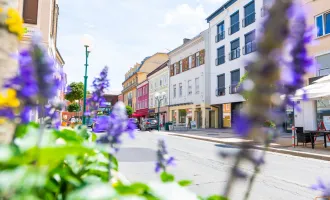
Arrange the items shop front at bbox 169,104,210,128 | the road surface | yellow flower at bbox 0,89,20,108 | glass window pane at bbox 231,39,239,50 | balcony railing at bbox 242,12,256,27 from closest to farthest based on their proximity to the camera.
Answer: yellow flower at bbox 0,89,20,108 < the road surface < balcony railing at bbox 242,12,256,27 < glass window pane at bbox 231,39,239,50 < shop front at bbox 169,104,210,128

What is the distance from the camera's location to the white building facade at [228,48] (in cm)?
2539

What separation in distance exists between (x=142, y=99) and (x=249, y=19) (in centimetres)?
3320

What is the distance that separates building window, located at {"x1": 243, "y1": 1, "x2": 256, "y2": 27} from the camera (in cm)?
2488

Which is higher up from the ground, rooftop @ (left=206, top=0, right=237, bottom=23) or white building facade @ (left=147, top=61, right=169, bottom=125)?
rooftop @ (left=206, top=0, right=237, bottom=23)

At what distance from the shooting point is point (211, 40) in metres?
31.7

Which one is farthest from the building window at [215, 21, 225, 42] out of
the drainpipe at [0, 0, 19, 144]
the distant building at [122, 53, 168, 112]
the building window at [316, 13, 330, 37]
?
the drainpipe at [0, 0, 19, 144]

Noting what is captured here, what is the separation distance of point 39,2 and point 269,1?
15.4 m

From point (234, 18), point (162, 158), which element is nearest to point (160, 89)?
point (234, 18)

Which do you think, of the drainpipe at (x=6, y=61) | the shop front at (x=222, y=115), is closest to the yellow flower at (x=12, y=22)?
the drainpipe at (x=6, y=61)

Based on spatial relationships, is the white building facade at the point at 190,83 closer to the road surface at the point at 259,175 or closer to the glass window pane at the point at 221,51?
the glass window pane at the point at 221,51

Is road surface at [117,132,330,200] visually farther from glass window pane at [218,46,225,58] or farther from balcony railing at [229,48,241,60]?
glass window pane at [218,46,225,58]

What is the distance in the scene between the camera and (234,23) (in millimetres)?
27922

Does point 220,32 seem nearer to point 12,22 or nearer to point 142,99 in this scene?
point 142,99

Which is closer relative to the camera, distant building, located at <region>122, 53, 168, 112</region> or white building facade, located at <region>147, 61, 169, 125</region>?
white building facade, located at <region>147, 61, 169, 125</region>
